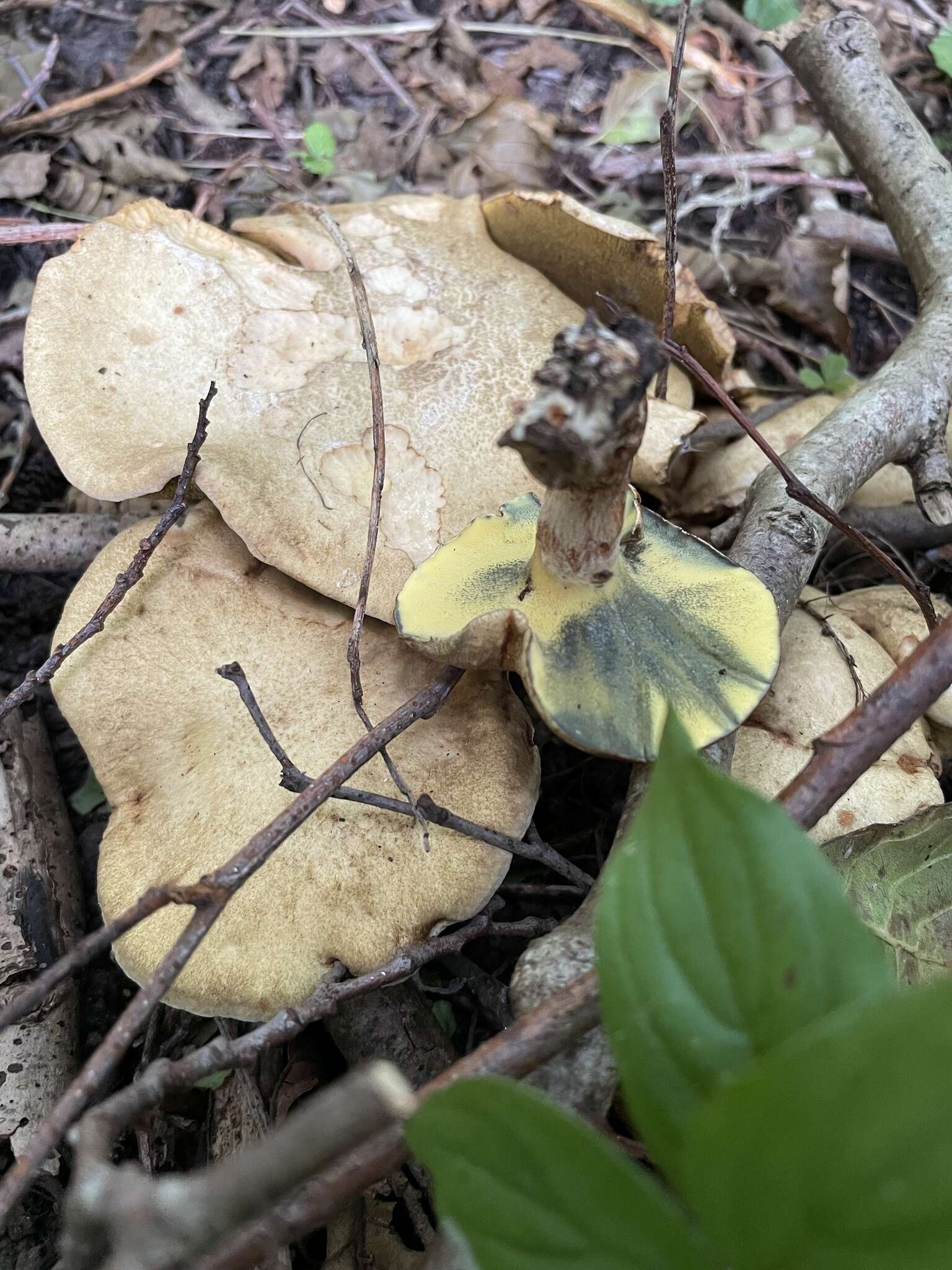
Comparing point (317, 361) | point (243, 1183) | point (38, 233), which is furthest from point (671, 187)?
point (243, 1183)

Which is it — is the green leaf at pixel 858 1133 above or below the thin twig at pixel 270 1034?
above

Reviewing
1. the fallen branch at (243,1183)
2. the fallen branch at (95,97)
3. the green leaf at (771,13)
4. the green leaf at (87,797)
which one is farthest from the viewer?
the fallen branch at (95,97)

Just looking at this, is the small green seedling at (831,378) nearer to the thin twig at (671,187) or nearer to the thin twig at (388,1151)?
the thin twig at (671,187)

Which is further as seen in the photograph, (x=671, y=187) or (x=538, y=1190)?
(x=671, y=187)

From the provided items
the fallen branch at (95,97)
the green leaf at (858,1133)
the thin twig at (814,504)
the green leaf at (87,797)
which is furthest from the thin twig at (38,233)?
the green leaf at (858,1133)

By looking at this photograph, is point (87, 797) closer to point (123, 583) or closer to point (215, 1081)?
point (123, 583)
